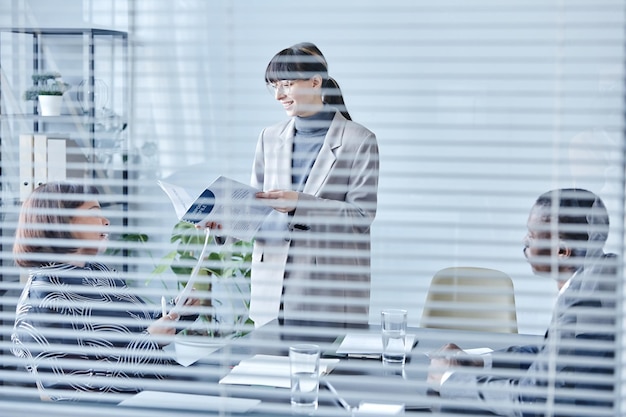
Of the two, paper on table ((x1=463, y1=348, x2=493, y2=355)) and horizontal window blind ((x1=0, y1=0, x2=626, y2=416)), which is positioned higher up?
horizontal window blind ((x1=0, y1=0, x2=626, y2=416))

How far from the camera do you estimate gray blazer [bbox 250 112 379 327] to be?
2.01 meters

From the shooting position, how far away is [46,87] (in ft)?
13.0

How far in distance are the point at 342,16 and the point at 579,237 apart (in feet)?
6.32

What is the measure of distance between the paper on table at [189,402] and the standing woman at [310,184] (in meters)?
0.34

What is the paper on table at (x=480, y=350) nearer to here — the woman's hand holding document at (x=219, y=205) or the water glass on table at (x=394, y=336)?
the water glass on table at (x=394, y=336)

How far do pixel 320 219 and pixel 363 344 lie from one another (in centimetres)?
55

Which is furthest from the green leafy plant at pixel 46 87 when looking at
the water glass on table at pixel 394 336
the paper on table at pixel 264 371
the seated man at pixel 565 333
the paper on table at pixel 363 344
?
the seated man at pixel 565 333

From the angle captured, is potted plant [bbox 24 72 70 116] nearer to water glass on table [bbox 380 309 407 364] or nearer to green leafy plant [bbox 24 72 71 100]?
green leafy plant [bbox 24 72 71 100]

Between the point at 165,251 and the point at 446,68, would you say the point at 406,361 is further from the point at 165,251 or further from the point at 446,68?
the point at 165,251

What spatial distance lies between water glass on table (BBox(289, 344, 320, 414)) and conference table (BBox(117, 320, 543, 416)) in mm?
23

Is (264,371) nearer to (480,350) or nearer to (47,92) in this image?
(480,350)

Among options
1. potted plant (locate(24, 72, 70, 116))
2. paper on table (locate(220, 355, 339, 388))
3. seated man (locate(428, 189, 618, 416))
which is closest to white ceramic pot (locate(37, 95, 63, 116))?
potted plant (locate(24, 72, 70, 116))

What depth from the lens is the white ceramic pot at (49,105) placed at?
12.9 ft

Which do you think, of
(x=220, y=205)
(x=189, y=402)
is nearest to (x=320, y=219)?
(x=220, y=205)
